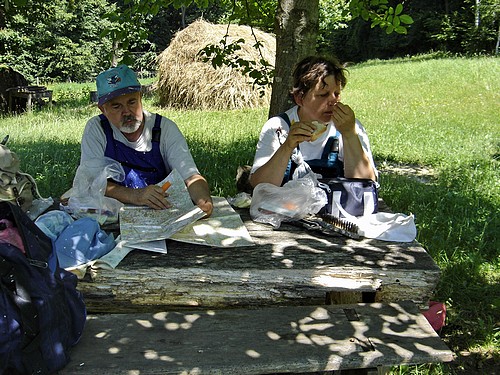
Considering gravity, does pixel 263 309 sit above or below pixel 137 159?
below

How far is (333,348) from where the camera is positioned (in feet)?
7.60

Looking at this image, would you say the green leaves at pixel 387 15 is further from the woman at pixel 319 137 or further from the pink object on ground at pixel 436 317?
the pink object on ground at pixel 436 317

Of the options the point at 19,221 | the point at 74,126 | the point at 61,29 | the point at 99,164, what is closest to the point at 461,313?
the point at 99,164

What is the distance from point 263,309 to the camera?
2.67 m

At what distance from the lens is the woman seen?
3389mm

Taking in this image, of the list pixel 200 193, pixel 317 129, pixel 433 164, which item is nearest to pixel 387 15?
pixel 317 129

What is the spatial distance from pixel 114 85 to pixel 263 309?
180cm

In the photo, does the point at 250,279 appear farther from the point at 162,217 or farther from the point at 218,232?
the point at 162,217

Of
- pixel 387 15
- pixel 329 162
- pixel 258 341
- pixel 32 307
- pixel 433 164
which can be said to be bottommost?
pixel 433 164

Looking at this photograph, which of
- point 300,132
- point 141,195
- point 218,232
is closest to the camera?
point 218,232

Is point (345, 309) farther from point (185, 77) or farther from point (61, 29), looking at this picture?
point (61, 29)

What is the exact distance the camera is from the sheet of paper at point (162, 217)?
300cm

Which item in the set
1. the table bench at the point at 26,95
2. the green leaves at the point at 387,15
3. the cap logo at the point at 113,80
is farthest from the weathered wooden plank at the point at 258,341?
the table bench at the point at 26,95

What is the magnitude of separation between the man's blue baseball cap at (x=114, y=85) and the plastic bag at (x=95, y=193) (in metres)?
0.41
